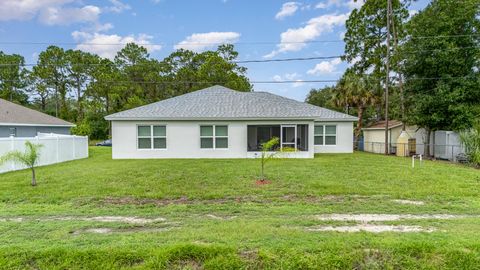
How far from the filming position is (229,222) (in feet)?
17.2

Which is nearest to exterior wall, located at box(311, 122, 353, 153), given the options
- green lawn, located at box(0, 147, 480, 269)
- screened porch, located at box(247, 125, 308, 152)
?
screened porch, located at box(247, 125, 308, 152)

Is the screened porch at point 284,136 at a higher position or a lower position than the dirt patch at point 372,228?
higher

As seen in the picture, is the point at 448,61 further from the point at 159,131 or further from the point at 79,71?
the point at 79,71

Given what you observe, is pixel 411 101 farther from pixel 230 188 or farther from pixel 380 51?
pixel 230 188

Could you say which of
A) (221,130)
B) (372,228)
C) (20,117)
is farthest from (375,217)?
(20,117)

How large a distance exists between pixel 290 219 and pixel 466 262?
258cm

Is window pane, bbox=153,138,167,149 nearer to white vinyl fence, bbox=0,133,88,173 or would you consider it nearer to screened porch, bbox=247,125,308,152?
white vinyl fence, bbox=0,133,88,173

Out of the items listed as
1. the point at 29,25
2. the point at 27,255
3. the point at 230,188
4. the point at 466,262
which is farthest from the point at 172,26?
the point at 466,262

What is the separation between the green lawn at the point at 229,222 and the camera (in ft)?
12.5

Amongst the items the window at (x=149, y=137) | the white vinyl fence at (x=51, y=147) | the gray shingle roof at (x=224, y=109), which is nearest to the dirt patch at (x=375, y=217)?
the gray shingle roof at (x=224, y=109)

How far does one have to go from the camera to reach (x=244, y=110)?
675 inches

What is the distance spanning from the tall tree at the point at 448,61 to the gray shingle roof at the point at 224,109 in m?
5.19

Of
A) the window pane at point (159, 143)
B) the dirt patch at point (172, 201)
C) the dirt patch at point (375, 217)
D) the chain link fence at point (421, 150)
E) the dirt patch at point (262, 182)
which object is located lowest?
the dirt patch at point (172, 201)

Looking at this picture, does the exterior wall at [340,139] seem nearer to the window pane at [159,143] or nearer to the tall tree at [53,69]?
the window pane at [159,143]
